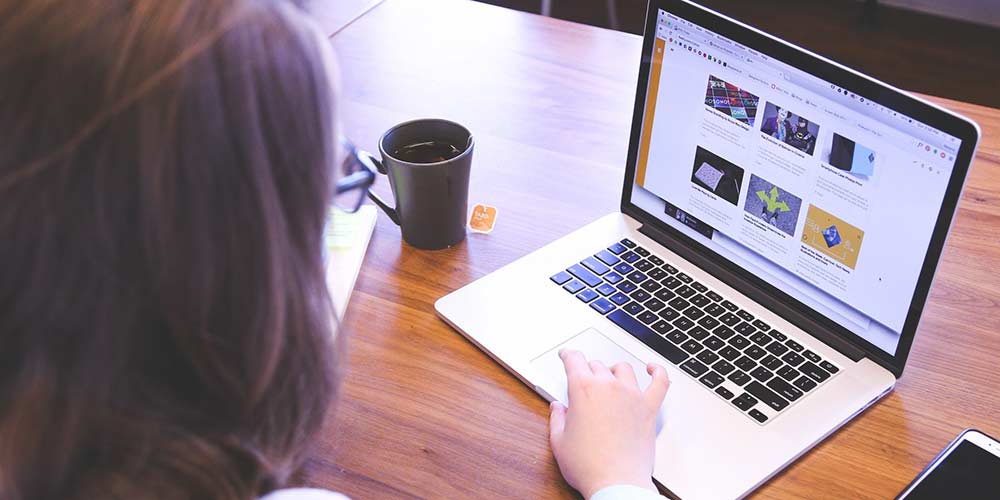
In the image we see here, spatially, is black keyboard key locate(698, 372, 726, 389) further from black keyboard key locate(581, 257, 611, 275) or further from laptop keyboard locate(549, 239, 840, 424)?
black keyboard key locate(581, 257, 611, 275)

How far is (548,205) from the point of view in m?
1.12

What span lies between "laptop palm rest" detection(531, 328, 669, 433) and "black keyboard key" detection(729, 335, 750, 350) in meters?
0.10

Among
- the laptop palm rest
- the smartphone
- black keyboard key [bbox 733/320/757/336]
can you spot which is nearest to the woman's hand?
the laptop palm rest

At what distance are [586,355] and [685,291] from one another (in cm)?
15

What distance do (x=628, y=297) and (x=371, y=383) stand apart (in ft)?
0.96

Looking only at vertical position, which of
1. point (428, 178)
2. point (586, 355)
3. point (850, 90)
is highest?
point (850, 90)

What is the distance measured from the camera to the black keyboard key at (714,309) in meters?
0.94

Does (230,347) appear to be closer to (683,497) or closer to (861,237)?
(683,497)

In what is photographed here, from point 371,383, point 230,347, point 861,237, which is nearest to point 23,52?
point 230,347

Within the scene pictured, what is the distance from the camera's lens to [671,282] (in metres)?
0.98

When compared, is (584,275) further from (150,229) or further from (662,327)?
(150,229)

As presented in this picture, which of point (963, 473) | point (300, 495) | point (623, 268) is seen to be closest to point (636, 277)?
point (623, 268)

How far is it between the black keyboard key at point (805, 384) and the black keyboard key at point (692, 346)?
3.8 inches

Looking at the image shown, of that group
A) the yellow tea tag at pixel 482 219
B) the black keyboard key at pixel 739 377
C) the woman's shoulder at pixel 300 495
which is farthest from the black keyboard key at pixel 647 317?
the woman's shoulder at pixel 300 495
